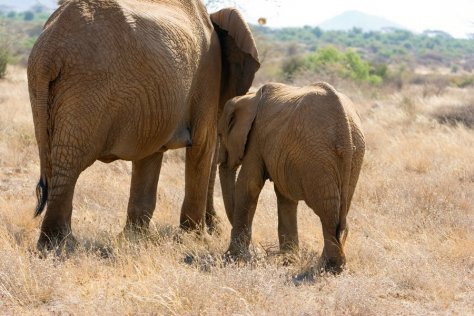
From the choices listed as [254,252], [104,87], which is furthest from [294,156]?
[104,87]

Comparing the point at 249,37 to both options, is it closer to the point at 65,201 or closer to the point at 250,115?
the point at 250,115

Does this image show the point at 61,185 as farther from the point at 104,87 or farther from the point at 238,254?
the point at 238,254

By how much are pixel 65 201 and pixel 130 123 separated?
2.65 feet

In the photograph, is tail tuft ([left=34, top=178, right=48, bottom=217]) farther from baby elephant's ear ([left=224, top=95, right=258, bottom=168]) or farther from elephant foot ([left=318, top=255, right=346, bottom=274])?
elephant foot ([left=318, top=255, right=346, bottom=274])

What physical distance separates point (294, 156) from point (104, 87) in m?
1.58

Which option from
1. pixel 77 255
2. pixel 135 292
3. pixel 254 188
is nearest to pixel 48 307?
pixel 135 292

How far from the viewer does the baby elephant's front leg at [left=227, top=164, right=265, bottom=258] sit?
6.62 meters

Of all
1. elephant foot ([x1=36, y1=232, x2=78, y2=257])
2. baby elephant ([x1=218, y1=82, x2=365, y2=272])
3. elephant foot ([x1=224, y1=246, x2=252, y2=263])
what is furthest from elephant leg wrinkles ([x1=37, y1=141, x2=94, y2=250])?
baby elephant ([x1=218, y1=82, x2=365, y2=272])

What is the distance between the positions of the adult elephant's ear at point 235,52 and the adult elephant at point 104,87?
2.45 feet

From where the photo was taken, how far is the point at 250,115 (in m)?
6.73

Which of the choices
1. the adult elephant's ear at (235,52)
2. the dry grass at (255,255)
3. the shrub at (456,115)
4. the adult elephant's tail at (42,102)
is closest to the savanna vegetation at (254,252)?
the dry grass at (255,255)

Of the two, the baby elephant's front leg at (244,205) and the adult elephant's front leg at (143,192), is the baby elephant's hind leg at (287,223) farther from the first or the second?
the adult elephant's front leg at (143,192)

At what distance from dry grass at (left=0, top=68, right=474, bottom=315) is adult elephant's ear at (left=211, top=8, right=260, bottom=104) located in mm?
1442

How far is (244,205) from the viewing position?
6660 mm
